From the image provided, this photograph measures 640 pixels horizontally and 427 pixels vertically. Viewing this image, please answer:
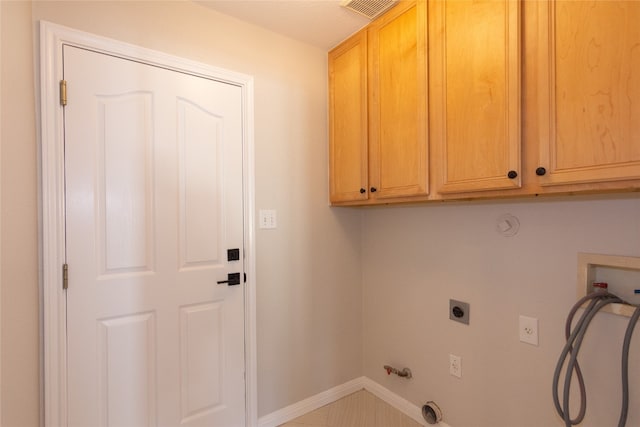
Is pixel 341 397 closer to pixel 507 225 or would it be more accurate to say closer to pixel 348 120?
pixel 507 225

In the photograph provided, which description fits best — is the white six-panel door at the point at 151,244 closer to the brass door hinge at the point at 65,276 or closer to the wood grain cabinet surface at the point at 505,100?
the brass door hinge at the point at 65,276

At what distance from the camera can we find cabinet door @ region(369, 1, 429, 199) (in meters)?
1.45

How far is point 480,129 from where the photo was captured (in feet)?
4.04

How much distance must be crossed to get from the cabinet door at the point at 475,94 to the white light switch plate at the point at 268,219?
98cm

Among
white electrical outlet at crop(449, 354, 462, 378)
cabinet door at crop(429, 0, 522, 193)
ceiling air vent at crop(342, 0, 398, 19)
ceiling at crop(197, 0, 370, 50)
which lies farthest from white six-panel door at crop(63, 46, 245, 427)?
white electrical outlet at crop(449, 354, 462, 378)

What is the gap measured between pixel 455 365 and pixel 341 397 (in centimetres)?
88

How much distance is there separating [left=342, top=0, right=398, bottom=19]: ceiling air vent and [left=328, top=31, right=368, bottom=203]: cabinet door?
5.9 inches

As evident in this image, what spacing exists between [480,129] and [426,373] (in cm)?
147

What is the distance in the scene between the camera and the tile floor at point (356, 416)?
1.88 metres

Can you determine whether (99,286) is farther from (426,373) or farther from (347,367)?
(426,373)

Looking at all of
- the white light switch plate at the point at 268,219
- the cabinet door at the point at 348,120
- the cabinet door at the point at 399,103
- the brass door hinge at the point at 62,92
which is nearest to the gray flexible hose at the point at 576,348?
the cabinet door at the point at 399,103

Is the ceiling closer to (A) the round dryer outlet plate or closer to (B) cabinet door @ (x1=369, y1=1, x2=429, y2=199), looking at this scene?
(B) cabinet door @ (x1=369, y1=1, x2=429, y2=199)

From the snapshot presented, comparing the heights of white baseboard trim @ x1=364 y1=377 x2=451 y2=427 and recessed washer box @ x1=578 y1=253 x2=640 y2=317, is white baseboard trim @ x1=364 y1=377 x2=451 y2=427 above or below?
below

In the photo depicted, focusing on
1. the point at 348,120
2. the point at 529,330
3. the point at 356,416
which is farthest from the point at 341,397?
the point at 348,120
